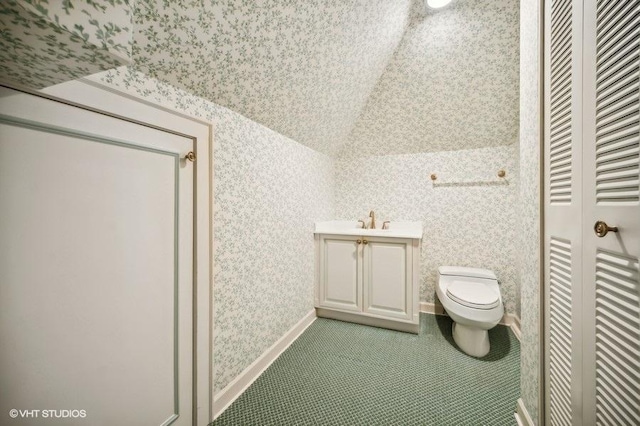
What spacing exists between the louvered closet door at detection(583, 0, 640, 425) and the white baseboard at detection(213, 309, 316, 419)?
1.49 m

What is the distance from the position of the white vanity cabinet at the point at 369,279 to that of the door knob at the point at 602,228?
143 centimetres

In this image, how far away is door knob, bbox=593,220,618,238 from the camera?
62 cm

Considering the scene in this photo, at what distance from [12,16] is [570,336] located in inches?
62.0

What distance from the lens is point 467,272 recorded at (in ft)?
7.30

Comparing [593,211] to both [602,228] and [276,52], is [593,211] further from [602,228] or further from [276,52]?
[276,52]

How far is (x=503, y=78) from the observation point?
1976 mm

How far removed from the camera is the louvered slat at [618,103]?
1.84ft

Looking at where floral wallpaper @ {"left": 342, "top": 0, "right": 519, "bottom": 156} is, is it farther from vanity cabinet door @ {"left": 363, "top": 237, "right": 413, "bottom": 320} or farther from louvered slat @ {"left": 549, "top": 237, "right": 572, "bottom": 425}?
louvered slat @ {"left": 549, "top": 237, "right": 572, "bottom": 425}

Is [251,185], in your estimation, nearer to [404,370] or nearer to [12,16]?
[12,16]

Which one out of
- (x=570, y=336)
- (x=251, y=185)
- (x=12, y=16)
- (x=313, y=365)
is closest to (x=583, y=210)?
(x=570, y=336)

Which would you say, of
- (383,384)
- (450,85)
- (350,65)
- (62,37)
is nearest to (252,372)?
(383,384)

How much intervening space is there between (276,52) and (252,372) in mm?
1896

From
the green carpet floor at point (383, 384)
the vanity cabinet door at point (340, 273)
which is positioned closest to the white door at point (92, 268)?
the green carpet floor at point (383, 384)

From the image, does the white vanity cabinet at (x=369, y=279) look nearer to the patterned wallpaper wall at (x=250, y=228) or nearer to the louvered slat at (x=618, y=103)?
the patterned wallpaper wall at (x=250, y=228)
